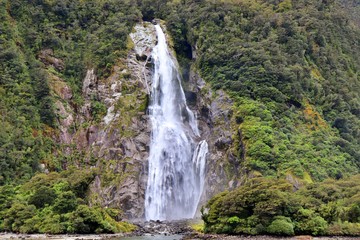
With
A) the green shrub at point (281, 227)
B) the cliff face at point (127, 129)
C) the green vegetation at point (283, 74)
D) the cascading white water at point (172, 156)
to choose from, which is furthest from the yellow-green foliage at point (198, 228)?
the green vegetation at point (283, 74)

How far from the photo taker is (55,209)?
4828 centimetres

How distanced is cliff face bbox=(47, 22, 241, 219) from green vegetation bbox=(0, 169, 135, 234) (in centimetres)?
901

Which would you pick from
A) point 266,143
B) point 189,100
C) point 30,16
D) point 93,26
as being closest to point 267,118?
point 266,143

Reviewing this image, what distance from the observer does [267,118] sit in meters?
68.1

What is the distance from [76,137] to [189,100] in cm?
1810

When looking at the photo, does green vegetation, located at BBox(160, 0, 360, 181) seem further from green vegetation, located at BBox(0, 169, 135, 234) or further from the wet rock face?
green vegetation, located at BBox(0, 169, 135, 234)

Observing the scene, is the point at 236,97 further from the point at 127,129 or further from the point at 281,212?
the point at 281,212

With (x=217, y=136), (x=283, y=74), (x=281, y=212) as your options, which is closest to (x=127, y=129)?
(x=217, y=136)

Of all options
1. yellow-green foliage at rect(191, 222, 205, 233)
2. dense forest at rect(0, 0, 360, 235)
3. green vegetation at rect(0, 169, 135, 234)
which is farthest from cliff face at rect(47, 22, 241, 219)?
yellow-green foliage at rect(191, 222, 205, 233)

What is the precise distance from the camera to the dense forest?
45438 millimetres

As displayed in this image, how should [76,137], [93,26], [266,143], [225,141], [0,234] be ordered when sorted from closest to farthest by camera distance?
[0,234]
[266,143]
[225,141]
[76,137]
[93,26]

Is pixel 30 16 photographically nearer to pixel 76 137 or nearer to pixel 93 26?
pixel 93 26

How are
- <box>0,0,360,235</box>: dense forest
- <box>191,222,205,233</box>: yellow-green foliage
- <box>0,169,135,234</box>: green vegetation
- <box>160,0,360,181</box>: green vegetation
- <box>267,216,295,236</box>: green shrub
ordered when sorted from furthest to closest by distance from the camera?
<box>160,0,360,181</box>: green vegetation < <box>191,222,205,233</box>: yellow-green foliage < <box>0,169,135,234</box>: green vegetation < <box>0,0,360,235</box>: dense forest < <box>267,216,295,236</box>: green shrub

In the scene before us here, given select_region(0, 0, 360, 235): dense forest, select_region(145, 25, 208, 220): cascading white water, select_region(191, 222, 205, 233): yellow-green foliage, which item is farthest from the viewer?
select_region(145, 25, 208, 220): cascading white water
